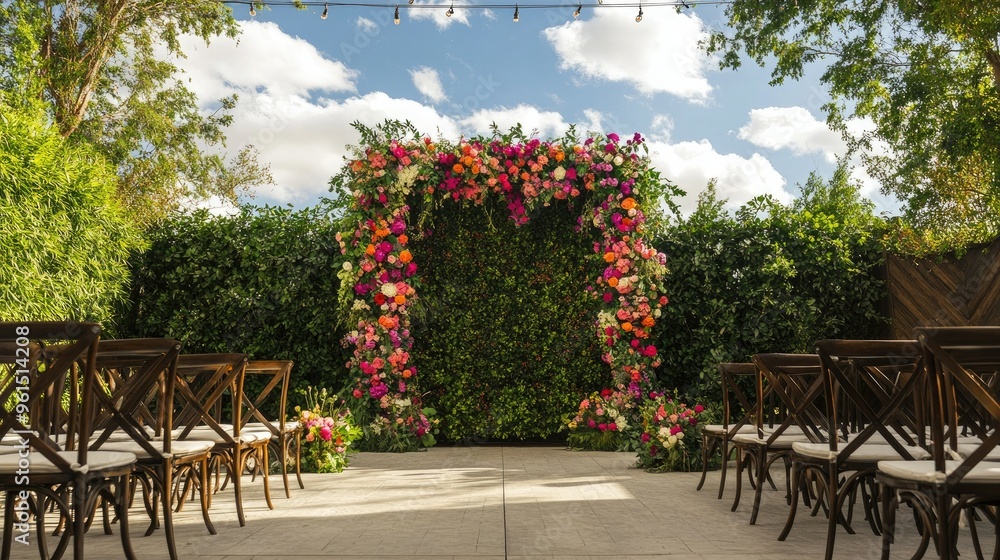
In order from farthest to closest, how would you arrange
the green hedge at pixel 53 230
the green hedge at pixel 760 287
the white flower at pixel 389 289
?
the green hedge at pixel 760 287 < the white flower at pixel 389 289 < the green hedge at pixel 53 230

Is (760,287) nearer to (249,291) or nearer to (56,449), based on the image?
(249,291)

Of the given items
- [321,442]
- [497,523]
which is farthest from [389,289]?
[497,523]

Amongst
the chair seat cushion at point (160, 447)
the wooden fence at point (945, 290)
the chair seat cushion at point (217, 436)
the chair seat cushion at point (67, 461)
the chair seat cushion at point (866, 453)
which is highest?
the wooden fence at point (945, 290)

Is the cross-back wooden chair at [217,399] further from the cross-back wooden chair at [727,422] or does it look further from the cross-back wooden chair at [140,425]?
the cross-back wooden chair at [727,422]

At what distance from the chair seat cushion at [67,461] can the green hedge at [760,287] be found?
5.88 metres

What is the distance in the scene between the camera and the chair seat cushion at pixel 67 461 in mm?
2248

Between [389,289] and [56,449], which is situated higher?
[389,289]

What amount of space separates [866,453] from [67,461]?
2.78 metres

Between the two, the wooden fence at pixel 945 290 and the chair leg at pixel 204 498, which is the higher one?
the wooden fence at pixel 945 290

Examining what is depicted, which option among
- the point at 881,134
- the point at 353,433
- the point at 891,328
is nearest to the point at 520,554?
the point at 353,433

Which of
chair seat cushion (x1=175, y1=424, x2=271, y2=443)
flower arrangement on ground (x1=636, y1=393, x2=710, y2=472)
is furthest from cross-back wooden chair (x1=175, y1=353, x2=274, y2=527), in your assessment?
flower arrangement on ground (x1=636, y1=393, x2=710, y2=472)

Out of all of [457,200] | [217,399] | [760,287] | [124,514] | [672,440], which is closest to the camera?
[124,514]

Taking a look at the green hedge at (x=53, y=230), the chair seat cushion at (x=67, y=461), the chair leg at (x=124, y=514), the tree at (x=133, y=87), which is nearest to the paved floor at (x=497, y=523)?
the chair leg at (x=124, y=514)

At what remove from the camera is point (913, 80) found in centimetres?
843
